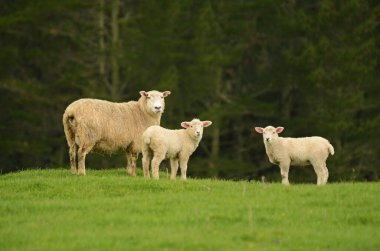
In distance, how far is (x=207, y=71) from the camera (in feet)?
134

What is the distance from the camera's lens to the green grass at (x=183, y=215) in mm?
13336

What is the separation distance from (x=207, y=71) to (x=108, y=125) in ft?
69.0

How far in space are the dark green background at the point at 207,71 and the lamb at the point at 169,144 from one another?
18119 millimetres

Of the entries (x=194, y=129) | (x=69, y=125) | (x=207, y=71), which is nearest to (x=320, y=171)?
(x=194, y=129)

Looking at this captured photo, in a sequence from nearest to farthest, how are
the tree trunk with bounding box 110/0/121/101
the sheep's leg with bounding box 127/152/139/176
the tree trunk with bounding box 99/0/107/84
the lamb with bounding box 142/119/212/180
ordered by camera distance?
the lamb with bounding box 142/119/212/180 → the sheep's leg with bounding box 127/152/139/176 → the tree trunk with bounding box 110/0/121/101 → the tree trunk with bounding box 99/0/107/84

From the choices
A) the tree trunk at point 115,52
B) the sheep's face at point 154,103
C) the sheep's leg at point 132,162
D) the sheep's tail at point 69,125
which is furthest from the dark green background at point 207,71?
the sheep's tail at point 69,125

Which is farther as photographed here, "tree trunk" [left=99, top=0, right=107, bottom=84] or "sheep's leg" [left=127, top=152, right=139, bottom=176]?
"tree trunk" [left=99, top=0, right=107, bottom=84]

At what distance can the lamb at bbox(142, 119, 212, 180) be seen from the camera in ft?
61.2

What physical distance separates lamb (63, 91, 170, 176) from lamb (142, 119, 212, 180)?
116cm

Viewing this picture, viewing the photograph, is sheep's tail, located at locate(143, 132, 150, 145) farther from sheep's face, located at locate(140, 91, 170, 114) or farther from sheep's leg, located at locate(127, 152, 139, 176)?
sheep's face, located at locate(140, 91, 170, 114)

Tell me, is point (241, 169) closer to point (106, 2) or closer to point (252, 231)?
point (106, 2)

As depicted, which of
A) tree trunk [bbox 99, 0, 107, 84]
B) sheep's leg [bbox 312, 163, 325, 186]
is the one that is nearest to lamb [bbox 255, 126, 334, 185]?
sheep's leg [bbox 312, 163, 325, 186]

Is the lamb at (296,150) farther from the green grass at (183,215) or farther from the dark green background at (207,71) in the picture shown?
the dark green background at (207,71)

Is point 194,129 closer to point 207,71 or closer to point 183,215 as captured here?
point 183,215
